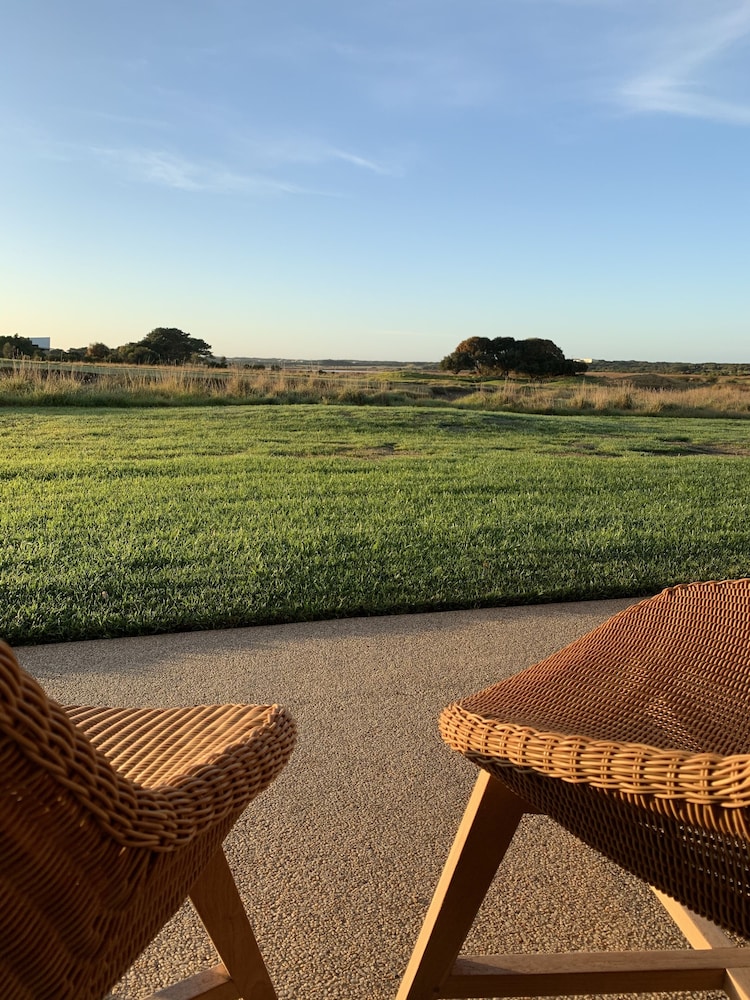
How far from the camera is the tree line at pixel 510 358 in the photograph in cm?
3416

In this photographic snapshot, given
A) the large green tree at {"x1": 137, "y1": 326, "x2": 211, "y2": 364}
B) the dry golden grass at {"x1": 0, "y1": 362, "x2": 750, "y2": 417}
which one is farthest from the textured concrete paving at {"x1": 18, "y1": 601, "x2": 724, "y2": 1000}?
the large green tree at {"x1": 137, "y1": 326, "x2": 211, "y2": 364}

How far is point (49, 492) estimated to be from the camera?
19.5ft

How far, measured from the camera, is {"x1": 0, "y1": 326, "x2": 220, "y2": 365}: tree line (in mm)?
22719

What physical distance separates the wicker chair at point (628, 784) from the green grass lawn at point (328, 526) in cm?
196

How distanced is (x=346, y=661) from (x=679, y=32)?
10.1m

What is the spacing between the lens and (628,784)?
1093mm

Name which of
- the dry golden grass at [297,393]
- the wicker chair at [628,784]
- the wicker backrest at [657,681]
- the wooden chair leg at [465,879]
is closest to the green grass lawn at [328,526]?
the wicker backrest at [657,681]

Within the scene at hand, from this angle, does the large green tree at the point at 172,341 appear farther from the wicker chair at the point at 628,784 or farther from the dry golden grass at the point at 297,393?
the wicker chair at the point at 628,784

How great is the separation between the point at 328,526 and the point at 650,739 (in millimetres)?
3594

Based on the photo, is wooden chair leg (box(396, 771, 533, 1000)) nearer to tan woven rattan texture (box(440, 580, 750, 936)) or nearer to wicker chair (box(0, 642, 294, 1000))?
tan woven rattan texture (box(440, 580, 750, 936))

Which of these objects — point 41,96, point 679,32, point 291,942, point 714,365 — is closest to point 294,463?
point 291,942

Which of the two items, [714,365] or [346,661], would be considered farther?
[714,365]

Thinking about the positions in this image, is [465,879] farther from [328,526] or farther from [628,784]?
[328,526]

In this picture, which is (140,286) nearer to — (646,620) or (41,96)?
(41,96)
